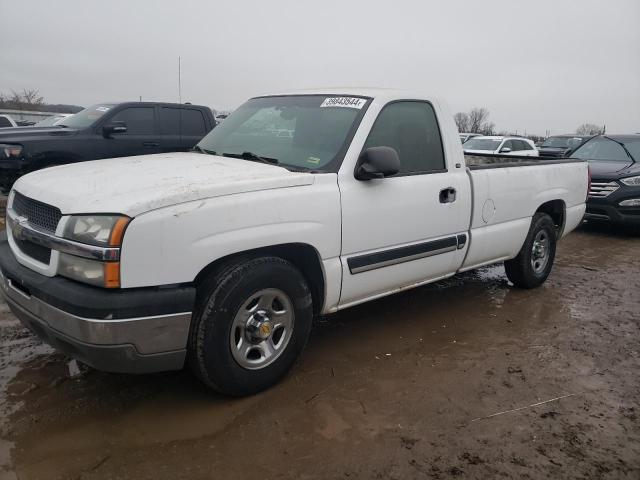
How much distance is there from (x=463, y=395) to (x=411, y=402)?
36 cm

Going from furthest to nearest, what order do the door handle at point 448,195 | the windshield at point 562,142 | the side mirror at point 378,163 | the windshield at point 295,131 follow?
the windshield at point 562,142
the door handle at point 448,195
the windshield at point 295,131
the side mirror at point 378,163

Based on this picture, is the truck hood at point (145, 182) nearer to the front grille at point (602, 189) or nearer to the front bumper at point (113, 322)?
the front bumper at point (113, 322)

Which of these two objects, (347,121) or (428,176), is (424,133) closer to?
(428,176)

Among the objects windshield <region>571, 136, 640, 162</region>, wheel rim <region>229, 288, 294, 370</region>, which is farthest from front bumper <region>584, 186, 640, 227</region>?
wheel rim <region>229, 288, 294, 370</region>

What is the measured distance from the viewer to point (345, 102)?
3.79 m

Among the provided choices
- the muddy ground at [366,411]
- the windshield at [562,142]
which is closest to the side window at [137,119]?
the muddy ground at [366,411]

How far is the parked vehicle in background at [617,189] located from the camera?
8.62 metres

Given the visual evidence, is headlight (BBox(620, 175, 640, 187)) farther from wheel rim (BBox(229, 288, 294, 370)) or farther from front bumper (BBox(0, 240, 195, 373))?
front bumper (BBox(0, 240, 195, 373))

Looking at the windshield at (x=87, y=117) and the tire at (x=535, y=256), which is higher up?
the windshield at (x=87, y=117)

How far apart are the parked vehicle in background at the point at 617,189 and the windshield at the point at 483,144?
729 cm

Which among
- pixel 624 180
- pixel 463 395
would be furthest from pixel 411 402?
pixel 624 180

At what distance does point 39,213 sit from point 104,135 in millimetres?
5524

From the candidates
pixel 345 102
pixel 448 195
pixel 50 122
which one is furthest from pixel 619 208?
pixel 50 122

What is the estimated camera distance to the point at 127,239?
246 cm
